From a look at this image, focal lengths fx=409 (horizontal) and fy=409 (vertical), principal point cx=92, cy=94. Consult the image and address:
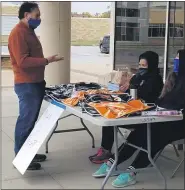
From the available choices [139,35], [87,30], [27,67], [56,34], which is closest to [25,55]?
[27,67]

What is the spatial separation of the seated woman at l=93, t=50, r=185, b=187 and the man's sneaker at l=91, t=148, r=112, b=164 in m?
0.45

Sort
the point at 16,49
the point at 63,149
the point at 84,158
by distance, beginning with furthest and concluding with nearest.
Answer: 1. the point at 63,149
2. the point at 84,158
3. the point at 16,49

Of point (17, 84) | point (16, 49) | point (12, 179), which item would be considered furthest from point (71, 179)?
point (16, 49)

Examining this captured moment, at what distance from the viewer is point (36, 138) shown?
3.86 meters

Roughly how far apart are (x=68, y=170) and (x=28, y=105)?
78 centimetres

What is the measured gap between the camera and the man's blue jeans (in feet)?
12.9

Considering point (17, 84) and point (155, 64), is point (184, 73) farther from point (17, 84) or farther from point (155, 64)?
point (17, 84)

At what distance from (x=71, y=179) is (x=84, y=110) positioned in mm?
791

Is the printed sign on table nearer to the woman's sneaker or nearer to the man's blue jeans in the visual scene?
the man's blue jeans

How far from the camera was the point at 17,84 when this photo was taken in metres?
3.96

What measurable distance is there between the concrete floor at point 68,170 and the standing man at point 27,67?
0.23 m

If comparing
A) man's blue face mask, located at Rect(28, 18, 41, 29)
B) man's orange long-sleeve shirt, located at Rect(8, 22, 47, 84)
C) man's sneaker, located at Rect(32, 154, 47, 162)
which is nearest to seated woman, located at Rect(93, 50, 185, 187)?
man's sneaker, located at Rect(32, 154, 47, 162)

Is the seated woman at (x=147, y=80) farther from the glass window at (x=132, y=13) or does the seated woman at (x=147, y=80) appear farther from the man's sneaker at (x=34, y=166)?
the glass window at (x=132, y=13)

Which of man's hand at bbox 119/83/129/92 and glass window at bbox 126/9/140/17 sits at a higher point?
glass window at bbox 126/9/140/17
